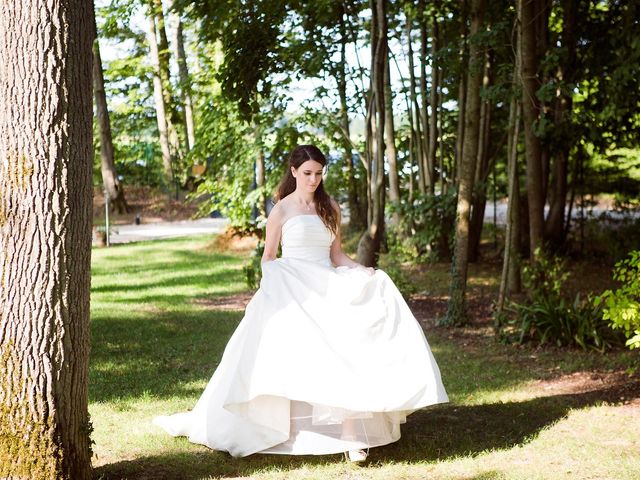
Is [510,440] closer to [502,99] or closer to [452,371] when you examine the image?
[452,371]

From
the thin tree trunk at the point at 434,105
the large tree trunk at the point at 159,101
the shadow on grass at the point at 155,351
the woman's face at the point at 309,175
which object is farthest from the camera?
the large tree trunk at the point at 159,101

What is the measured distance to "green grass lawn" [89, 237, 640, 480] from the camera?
5172 millimetres

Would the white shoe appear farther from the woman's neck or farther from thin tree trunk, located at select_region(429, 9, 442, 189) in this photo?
thin tree trunk, located at select_region(429, 9, 442, 189)

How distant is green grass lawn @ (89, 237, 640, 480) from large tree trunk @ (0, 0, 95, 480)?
2.35ft

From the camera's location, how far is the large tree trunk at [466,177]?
9711mm

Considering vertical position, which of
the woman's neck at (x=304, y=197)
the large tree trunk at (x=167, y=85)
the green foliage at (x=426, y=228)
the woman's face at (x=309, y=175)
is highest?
the large tree trunk at (x=167, y=85)

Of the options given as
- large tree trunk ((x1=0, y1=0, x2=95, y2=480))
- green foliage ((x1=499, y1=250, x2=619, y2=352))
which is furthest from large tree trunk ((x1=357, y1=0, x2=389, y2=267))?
large tree trunk ((x1=0, y1=0, x2=95, y2=480))

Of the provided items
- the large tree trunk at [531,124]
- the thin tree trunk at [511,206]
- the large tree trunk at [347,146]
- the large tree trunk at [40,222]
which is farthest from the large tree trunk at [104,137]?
the large tree trunk at [40,222]

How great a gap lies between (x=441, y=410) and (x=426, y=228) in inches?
246

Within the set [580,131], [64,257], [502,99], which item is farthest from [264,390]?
[580,131]

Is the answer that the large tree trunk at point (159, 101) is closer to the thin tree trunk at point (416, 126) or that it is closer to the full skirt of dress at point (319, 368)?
the thin tree trunk at point (416, 126)

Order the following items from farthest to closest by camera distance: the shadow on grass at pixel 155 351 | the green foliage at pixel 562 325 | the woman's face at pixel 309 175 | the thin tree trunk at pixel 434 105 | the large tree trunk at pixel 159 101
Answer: the large tree trunk at pixel 159 101, the thin tree trunk at pixel 434 105, the green foliage at pixel 562 325, the shadow on grass at pixel 155 351, the woman's face at pixel 309 175

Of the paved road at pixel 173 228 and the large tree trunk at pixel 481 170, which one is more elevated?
the large tree trunk at pixel 481 170

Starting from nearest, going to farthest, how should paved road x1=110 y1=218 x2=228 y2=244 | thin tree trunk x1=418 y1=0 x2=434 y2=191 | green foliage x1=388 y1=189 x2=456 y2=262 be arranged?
green foliage x1=388 y1=189 x2=456 y2=262
thin tree trunk x1=418 y1=0 x2=434 y2=191
paved road x1=110 y1=218 x2=228 y2=244
